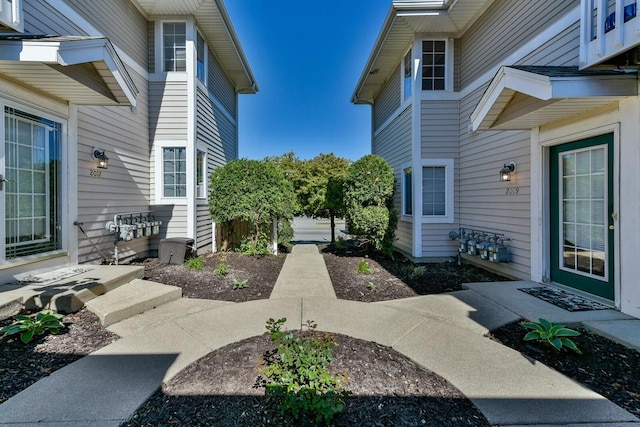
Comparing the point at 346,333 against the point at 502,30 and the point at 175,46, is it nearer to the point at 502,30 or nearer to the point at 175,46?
the point at 502,30

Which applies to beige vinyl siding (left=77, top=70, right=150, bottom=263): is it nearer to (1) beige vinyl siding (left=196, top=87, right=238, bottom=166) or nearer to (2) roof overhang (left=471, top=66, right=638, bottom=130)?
(1) beige vinyl siding (left=196, top=87, right=238, bottom=166)

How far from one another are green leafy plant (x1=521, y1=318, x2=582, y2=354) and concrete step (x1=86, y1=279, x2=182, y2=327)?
4.18 meters

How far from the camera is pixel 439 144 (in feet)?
23.0

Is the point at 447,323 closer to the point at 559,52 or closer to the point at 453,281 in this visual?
the point at 453,281

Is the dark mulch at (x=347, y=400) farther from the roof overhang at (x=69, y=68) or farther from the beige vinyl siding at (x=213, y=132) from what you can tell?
the beige vinyl siding at (x=213, y=132)

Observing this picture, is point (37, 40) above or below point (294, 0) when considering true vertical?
below

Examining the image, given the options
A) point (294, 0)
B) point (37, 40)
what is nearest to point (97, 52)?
point (37, 40)

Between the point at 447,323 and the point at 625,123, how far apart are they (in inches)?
→ 122

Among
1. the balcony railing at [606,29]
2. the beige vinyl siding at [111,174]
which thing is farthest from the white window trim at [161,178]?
the balcony railing at [606,29]

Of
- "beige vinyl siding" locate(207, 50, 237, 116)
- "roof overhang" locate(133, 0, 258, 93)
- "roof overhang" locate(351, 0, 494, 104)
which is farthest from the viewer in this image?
"beige vinyl siding" locate(207, 50, 237, 116)

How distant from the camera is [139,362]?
7.98 ft

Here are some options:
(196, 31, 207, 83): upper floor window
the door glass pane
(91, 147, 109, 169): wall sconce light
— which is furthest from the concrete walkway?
(196, 31, 207, 83): upper floor window

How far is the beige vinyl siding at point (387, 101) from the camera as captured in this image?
344 inches

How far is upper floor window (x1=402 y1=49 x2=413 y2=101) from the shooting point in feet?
24.5
